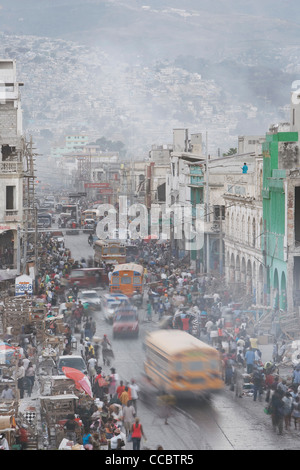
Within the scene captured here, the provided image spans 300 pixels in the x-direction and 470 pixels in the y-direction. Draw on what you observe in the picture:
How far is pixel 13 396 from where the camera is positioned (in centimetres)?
3225

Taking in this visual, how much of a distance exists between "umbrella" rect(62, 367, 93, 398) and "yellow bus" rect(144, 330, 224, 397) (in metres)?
1.89

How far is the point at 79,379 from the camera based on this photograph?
3372 cm

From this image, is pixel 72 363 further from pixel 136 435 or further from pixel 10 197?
pixel 10 197

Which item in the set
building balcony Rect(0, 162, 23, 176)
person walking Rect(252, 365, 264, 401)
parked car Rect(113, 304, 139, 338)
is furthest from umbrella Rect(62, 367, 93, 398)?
building balcony Rect(0, 162, 23, 176)

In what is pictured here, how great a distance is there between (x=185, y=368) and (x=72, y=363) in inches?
247

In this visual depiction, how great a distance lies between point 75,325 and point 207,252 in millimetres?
29320

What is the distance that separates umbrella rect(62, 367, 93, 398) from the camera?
3319cm

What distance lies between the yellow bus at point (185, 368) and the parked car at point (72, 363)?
3045 mm

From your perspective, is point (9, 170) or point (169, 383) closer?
point (169, 383)

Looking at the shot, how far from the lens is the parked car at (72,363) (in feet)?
120

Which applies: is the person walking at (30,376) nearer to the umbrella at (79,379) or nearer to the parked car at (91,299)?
the umbrella at (79,379)

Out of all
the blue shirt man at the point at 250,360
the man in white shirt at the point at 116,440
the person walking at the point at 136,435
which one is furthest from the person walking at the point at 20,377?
the man in white shirt at the point at 116,440
